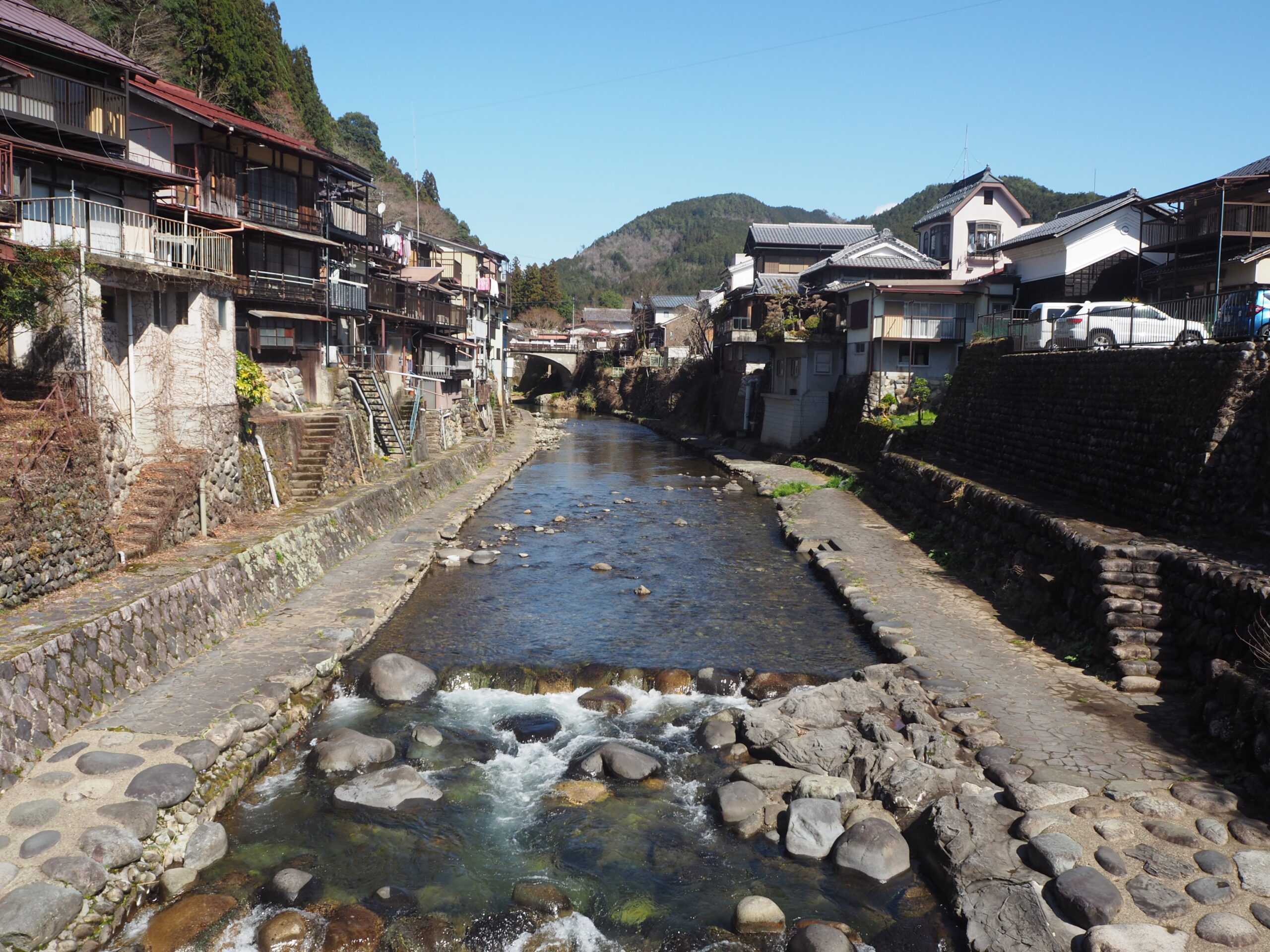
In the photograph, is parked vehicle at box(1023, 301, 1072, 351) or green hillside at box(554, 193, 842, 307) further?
green hillside at box(554, 193, 842, 307)

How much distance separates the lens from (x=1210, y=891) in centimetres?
804

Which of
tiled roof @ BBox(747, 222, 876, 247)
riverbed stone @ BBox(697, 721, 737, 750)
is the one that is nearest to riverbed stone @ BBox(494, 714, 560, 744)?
riverbed stone @ BBox(697, 721, 737, 750)

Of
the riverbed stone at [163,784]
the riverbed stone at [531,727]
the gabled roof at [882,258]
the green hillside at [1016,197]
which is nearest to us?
the riverbed stone at [163,784]

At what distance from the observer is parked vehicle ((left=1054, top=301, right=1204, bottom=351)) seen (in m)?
23.1

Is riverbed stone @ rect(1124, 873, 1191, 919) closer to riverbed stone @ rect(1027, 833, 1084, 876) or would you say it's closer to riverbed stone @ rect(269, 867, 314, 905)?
riverbed stone @ rect(1027, 833, 1084, 876)

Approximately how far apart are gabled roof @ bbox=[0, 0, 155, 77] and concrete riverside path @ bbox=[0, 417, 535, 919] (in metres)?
11.6

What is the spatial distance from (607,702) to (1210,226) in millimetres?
25796

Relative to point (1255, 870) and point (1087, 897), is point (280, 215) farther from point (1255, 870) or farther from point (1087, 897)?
point (1255, 870)

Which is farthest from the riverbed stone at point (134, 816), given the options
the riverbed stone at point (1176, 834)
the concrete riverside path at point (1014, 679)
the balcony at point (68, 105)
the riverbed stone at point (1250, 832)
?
the balcony at point (68, 105)

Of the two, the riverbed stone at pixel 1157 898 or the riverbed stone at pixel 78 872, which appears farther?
the riverbed stone at pixel 78 872

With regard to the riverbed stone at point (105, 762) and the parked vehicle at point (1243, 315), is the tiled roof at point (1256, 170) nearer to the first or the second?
the parked vehicle at point (1243, 315)

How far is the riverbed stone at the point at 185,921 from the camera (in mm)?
8266

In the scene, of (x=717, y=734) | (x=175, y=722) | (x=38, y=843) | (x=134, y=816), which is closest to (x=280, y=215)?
(x=175, y=722)

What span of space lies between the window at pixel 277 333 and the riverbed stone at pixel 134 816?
2303 cm
